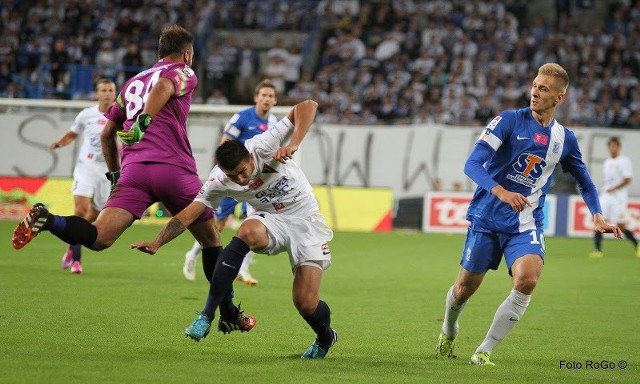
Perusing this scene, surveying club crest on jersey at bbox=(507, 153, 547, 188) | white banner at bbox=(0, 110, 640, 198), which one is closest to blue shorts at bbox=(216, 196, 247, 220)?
club crest on jersey at bbox=(507, 153, 547, 188)

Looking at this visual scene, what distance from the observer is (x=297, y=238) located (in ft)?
24.3

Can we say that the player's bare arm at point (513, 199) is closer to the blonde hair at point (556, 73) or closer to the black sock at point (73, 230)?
the blonde hair at point (556, 73)

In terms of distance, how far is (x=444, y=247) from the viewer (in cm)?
2019

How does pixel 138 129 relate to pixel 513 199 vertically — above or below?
above

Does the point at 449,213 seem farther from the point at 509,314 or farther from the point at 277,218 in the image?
the point at 277,218

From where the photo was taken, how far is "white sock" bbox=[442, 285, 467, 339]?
308 inches

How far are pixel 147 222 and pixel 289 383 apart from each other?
17.2 metres

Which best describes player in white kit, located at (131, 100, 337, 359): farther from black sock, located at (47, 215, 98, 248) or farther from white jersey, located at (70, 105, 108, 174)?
white jersey, located at (70, 105, 108, 174)

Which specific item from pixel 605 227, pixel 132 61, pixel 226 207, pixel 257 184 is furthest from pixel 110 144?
pixel 132 61

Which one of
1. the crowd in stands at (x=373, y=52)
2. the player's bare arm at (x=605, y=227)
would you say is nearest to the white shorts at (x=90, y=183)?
the player's bare arm at (x=605, y=227)

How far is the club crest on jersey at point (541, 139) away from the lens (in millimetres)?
7523

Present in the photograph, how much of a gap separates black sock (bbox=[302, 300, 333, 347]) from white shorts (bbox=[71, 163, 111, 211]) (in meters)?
6.99

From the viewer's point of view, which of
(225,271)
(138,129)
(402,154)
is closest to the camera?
(225,271)

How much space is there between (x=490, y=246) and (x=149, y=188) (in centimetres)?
261
